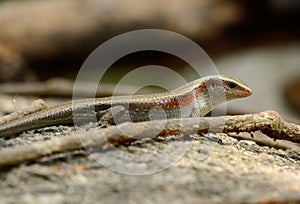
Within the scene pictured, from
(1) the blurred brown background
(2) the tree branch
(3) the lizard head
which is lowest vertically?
(2) the tree branch

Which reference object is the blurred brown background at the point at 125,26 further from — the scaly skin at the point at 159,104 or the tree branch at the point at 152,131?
the tree branch at the point at 152,131

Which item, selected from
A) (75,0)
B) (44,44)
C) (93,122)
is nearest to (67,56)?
(44,44)

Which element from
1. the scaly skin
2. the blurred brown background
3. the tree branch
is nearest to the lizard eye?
the scaly skin

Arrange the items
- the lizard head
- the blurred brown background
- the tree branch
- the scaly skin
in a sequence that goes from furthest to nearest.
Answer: the blurred brown background → the lizard head → the scaly skin → the tree branch

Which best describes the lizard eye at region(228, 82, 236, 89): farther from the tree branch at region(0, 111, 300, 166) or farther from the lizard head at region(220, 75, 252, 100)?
the tree branch at region(0, 111, 300, 166)

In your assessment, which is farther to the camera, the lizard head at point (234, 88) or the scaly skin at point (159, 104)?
the lizard head at point (234, 88)

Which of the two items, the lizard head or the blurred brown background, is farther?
the blurred brown background

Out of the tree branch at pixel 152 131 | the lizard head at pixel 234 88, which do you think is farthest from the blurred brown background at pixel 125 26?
the tree branch at pixel 152 131

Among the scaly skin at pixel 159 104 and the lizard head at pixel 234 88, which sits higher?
the lizard head at pixel 234 88

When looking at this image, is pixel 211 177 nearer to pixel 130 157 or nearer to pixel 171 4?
pixel 130 157

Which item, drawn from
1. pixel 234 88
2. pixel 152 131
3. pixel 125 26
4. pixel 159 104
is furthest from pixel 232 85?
pixel 125 26
